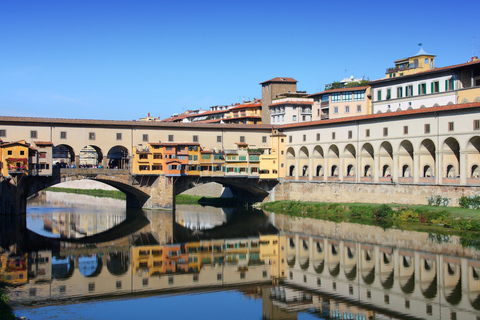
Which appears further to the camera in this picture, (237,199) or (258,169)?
(237,199)

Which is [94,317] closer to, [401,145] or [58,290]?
[58,290]

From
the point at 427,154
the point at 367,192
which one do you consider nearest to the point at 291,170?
the point at 367,192

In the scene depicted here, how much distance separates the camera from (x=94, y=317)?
21.1 meters

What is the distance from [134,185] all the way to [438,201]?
2835 centimetres

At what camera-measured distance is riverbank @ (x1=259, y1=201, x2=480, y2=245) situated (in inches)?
1489

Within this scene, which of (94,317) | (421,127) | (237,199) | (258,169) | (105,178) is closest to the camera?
(94,317)

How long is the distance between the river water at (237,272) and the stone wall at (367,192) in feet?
22.4

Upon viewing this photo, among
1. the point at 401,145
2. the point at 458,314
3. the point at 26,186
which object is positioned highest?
the point at 401,145

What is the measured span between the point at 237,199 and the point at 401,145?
74.9 feet

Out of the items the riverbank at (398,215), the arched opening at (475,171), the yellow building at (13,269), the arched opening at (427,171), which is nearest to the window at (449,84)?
the arched opening at (427,171)

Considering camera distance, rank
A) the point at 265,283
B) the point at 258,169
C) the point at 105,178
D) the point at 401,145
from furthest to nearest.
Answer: the point at 258,169 → the point at 105,178 → the point at 401,145 → the point at 265,283

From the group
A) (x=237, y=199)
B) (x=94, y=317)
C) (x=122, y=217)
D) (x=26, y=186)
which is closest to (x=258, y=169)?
(x=237, y=199)

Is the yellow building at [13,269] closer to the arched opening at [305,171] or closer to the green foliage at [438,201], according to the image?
the green foliage at [438,201]

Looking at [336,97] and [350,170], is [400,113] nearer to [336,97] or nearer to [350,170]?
[350,170]
